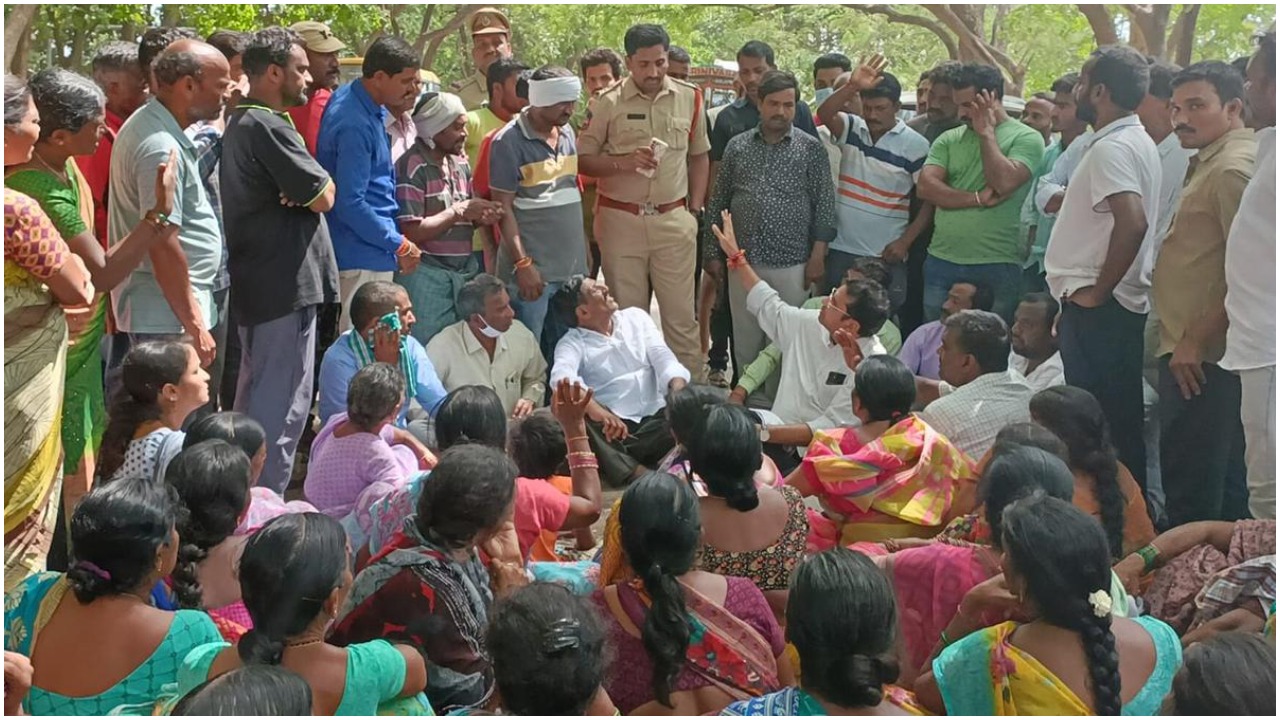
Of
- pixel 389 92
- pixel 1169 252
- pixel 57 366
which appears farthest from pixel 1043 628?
pixel 389 92

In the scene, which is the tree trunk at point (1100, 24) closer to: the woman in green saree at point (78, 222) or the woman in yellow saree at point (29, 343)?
the woman in green saree at point (78, 222)

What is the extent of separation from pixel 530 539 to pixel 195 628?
107 centimetres

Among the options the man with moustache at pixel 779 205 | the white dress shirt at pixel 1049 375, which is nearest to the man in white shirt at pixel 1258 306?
the white dress shirt at pixel 1049 375

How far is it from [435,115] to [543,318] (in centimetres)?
99

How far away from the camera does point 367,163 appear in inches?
190

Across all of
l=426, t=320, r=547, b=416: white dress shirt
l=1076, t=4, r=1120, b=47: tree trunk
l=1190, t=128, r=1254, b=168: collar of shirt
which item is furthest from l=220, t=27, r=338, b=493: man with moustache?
l=1076, t=4, r=1120, b=47: tree trunk

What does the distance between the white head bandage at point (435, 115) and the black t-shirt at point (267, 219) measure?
39.0 inches

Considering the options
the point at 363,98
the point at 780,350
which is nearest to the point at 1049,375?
the point at 780,350

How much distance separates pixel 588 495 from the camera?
11.0 feet

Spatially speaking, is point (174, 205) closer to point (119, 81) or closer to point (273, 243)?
point (273, 243)

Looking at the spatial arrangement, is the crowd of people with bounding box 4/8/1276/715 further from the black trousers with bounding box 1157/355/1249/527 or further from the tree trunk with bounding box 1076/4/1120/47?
the tree trunk with bounding box 1076/4/1120/47

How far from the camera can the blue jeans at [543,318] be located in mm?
5527

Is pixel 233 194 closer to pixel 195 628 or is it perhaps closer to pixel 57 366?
pixel 57 366

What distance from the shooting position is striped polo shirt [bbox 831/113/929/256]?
235 inches
